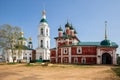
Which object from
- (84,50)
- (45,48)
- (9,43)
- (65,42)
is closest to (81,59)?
(84,50)

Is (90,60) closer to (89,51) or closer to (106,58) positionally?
Result: (89,51)

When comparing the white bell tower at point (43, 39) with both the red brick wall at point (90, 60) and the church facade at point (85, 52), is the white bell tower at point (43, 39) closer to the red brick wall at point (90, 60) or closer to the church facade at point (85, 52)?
the church facade at point (85, 52)

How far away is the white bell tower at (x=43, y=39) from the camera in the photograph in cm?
7281

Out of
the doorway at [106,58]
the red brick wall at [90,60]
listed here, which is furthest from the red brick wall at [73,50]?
the doorway at [106,58]

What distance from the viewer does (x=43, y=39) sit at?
7300 centimetres

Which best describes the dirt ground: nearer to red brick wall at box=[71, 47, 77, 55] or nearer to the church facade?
the church facade

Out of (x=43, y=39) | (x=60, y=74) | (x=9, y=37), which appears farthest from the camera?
(x=43, y=39)

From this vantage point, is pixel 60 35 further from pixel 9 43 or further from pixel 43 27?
pixel 9 43

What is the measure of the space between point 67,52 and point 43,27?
23696 millimetres

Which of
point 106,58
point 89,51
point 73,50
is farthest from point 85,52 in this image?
point 106,58

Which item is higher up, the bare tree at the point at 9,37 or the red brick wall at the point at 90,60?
the bare tree at the point at 9,37

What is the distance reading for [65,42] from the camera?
2251 inches

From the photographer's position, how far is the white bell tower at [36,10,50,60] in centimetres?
7281

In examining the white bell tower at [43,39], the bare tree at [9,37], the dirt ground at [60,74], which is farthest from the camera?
the white bell tower at [43,39]
